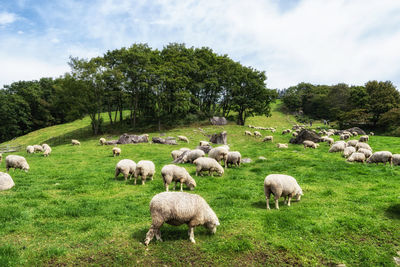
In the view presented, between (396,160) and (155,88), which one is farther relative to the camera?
(155,88)

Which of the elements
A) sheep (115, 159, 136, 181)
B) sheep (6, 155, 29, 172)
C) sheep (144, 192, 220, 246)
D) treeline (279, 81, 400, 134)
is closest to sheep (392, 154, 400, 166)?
sheep (144, 192, 220, 246)

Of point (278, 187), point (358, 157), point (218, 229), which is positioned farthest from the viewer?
point (358, 157)

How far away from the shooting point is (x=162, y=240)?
7.58 metres

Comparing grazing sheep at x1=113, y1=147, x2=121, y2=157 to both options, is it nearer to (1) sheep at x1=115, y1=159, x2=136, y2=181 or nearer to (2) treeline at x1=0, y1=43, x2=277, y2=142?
(1) sheep at x1=115, y1=159, x2=136, y2=181

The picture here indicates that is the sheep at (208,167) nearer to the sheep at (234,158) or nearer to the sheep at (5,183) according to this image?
the sheep at (234,158)

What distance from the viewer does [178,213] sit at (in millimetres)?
7363

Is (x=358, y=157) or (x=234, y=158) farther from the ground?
(x=358, y=157)

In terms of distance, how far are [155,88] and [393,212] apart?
4316 cm

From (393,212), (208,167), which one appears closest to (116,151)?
(208,167)

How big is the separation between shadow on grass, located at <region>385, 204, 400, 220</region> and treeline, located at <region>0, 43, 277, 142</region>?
41.0 metres

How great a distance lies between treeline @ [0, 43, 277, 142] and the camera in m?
44.8

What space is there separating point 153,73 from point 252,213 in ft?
138

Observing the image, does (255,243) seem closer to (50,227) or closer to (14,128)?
(50,227)

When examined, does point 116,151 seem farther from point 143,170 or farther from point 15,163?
point 143,170
